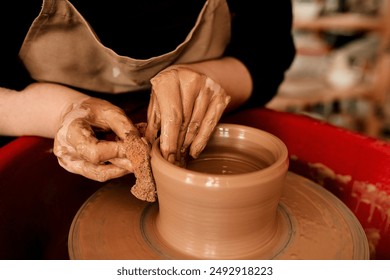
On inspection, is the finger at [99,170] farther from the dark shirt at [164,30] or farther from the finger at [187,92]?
the dark shirt at [164,30]

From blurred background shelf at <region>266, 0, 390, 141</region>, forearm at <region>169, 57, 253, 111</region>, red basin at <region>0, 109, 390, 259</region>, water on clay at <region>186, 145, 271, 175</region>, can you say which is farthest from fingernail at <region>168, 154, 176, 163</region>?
blurred background shelf at <region>266, 0, 390, 141</region>

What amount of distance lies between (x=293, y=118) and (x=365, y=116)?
214 centimetres

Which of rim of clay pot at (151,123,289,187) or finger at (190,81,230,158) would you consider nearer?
rim of clay pot at (151,123,289,187)

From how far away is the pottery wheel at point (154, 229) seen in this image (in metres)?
0.81

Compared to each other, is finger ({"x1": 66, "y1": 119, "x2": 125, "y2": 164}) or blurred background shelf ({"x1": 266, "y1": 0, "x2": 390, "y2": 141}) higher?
finger ({"x1": 66, "y1": 119, "x2": 125, "y2": 164})

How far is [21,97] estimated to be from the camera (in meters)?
1.00

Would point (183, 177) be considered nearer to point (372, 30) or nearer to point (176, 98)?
point (176, 98)

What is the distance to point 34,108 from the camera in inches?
38.8

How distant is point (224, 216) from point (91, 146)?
28cm

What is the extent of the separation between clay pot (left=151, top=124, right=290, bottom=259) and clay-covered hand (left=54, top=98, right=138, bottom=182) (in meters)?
0.07

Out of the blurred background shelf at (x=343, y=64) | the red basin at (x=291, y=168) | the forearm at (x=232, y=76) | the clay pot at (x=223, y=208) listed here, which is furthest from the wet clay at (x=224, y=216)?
the blurred background shelf at (x=343, y=64)

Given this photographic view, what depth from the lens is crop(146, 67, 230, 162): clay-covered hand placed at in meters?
0.79

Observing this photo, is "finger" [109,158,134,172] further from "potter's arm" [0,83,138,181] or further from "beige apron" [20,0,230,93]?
"beige apron" [20,0,230,93]
